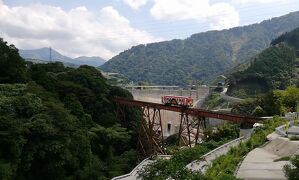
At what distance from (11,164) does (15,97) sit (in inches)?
244

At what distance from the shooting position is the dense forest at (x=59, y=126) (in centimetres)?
2888

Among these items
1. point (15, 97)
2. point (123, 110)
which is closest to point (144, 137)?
point (123, 110)

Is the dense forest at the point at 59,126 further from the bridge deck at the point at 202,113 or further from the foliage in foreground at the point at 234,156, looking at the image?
the foliage in foreground at the point at 234,156

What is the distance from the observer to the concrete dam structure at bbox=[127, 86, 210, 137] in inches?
3031

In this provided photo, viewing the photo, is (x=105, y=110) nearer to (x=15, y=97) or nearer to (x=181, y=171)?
(x=15, y=97)

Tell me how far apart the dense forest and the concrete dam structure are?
22029 millimetres

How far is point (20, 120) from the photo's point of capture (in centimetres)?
3002

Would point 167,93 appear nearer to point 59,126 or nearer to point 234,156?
point 59,126

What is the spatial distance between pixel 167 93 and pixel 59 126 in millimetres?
65263

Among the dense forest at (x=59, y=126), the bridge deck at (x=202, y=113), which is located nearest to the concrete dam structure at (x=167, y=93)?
the dense forest at (x=59, y=126)

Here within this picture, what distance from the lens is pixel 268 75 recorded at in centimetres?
9619

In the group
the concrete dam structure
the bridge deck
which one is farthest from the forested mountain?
the bridge deck

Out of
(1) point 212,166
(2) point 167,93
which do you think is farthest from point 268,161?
(2) point 167,93

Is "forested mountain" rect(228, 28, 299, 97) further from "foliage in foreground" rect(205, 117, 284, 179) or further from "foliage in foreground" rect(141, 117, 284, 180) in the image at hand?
"foliage in foreground" rect(141, 117, 284, 180)
